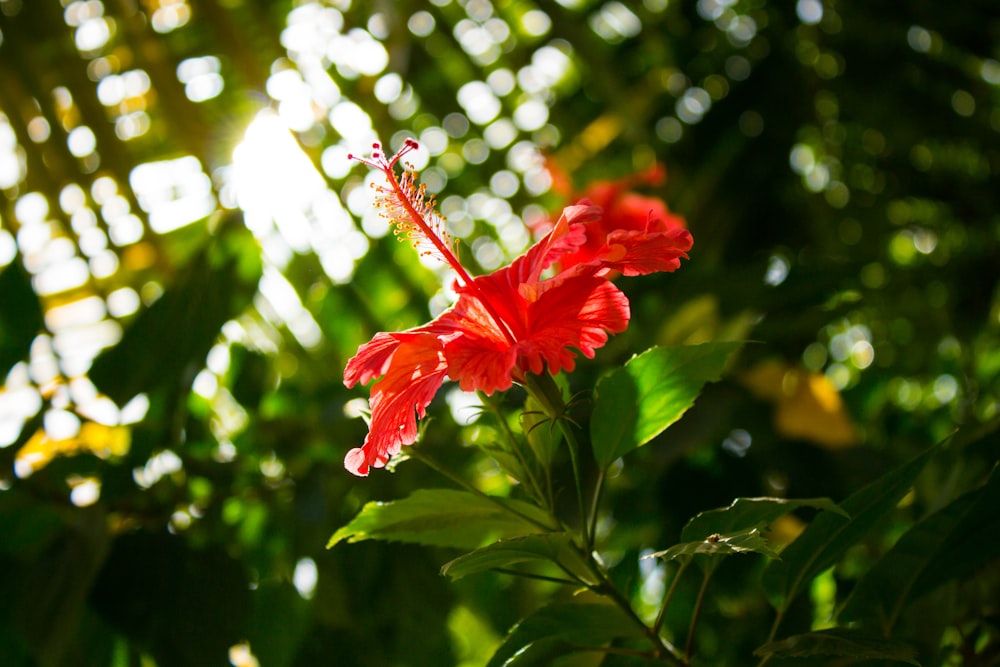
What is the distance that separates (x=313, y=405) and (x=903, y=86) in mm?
1008

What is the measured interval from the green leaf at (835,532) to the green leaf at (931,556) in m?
0.06

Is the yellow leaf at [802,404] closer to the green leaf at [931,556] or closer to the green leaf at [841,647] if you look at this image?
the green leaf at [931,556]

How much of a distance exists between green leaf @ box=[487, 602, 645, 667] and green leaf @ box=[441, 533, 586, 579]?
59mm

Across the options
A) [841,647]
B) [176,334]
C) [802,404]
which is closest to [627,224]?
[802,404]

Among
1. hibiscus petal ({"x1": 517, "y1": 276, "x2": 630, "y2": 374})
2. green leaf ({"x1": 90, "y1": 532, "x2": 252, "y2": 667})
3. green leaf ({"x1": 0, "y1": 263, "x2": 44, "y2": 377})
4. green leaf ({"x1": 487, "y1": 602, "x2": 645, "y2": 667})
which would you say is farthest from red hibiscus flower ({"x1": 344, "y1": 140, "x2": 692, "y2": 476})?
green leaf ({"x1": 0, "y1": 263, "x2": 44, "y2": 377})

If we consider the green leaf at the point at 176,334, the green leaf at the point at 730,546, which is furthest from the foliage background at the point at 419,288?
the green leaf at the point at 730,546

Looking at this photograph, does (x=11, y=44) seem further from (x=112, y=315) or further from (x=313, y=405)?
(x=313, y=405)

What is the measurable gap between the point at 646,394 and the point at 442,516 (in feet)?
0.40

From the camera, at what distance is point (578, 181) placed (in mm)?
1441

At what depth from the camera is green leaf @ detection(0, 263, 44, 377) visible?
89cm

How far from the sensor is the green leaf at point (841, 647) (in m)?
0.42

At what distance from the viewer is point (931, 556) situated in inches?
21.3

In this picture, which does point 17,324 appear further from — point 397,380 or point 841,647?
point 841,647

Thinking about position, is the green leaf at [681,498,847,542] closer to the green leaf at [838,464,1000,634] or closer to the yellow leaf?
the green leaf at [838,464,1000,634]
